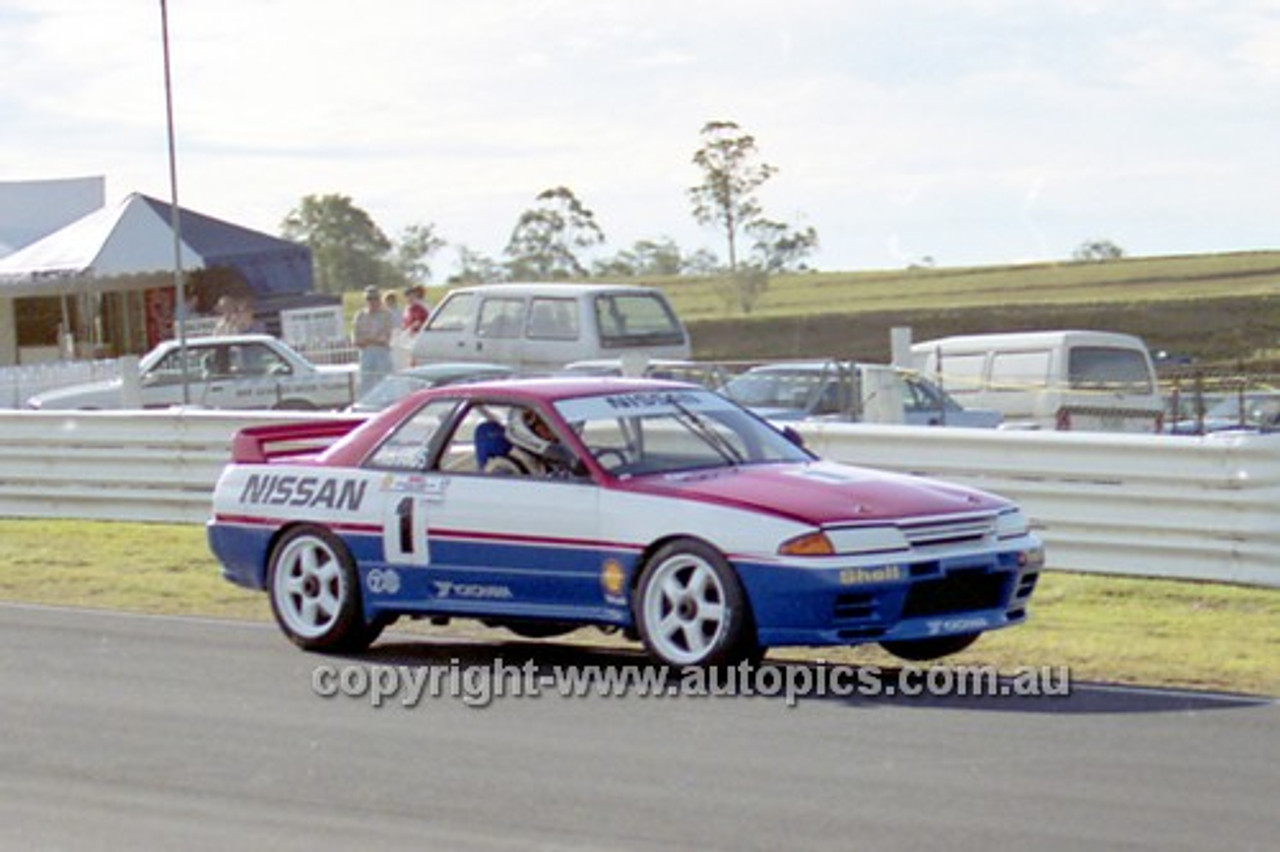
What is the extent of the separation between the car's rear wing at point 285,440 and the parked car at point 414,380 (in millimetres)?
9841

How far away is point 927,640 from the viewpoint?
424 inches

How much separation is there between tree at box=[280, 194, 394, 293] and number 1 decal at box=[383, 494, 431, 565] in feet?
297

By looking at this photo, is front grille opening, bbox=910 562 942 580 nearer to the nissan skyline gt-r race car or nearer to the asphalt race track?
the nissan skyline gt-r race car

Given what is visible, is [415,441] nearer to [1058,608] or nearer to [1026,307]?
[1058,608]

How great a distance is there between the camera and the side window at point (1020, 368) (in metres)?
26.2

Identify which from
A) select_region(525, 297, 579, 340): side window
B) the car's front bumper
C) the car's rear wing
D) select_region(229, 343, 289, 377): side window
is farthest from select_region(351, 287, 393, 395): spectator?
the car's front bumper

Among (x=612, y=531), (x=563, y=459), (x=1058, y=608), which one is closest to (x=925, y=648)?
(x=612, y=531)

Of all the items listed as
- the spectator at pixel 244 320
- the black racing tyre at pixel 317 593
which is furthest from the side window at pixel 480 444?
the spectator at pixel 244 320

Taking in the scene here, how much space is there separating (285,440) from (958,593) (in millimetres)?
3982

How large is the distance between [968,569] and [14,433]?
37.9 feet

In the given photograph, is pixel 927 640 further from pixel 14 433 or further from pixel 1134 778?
pixel 14 433

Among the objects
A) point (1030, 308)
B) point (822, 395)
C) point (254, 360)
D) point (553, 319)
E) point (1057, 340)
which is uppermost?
point (553, 319)

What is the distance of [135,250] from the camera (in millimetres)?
39219

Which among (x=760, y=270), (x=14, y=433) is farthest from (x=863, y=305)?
(x=14, y=433)
